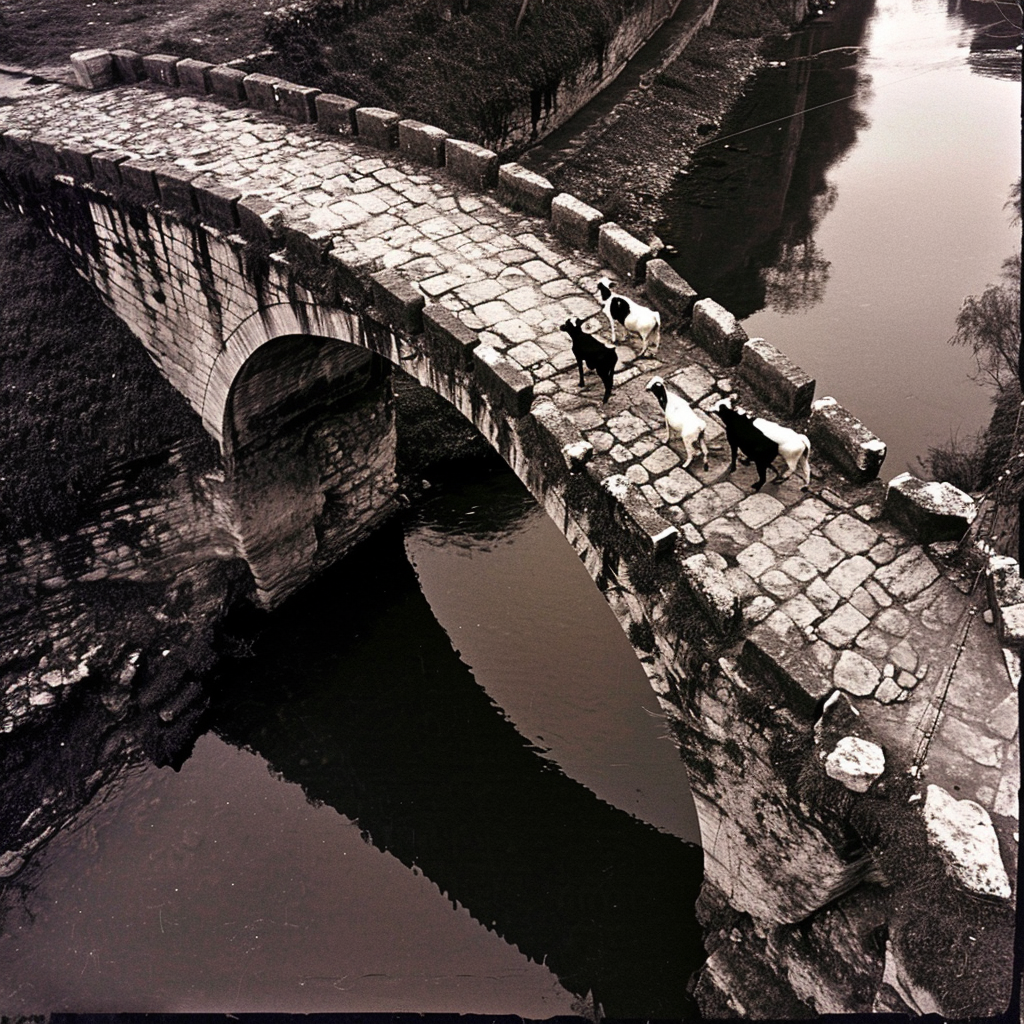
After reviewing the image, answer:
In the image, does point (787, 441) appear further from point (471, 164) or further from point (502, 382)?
point (471, 164)

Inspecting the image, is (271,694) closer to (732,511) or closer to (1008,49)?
(732,511)

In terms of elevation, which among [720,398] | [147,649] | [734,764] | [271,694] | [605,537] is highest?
[720,398]

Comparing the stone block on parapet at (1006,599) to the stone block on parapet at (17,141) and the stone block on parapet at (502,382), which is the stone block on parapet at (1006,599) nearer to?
the stone block on parapet at (502,382)

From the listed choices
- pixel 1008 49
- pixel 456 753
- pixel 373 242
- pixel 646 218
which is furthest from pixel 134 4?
pixel 1008 49

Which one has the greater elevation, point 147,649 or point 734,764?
point 734,764

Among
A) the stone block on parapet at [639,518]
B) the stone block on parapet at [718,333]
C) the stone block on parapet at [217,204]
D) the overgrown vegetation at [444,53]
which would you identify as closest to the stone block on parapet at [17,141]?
the stone block on parapet at [217,204]

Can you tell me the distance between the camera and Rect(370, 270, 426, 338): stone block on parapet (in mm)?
7242

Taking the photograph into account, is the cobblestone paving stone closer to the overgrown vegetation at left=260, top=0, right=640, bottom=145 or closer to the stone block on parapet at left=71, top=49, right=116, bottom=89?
the stone block on parapet at left=71, top=49, right=116, bottom=89

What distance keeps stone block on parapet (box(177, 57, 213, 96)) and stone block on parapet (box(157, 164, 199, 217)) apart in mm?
2757

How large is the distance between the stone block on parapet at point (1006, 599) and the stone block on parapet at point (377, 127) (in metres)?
7.47

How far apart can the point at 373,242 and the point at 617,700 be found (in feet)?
19.1

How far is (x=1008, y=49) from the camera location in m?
28.4

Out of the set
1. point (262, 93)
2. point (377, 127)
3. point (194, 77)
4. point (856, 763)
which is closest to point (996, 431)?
point (377, 127)

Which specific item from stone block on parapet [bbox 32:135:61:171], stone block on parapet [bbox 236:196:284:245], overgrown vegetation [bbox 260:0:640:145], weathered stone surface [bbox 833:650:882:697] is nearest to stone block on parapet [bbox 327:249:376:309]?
stone block on parapet [bbox 236:196:284:245]
